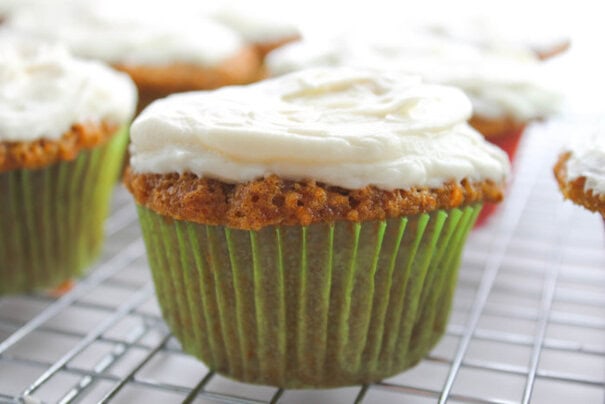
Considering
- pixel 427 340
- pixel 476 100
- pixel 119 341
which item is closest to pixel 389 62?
pixel 476 100

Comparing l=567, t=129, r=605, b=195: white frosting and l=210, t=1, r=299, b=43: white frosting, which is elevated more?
l=567, t=129, r=605, b=195: white frosting

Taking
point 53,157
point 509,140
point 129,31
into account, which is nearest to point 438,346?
point 509,140

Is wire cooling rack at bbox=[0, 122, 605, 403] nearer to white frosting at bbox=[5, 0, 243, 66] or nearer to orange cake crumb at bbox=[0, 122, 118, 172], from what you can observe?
orange cake crumb at bbox=[0, 122, 118, 172]

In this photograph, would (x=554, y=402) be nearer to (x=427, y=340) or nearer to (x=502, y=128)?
(x=427, y=340)

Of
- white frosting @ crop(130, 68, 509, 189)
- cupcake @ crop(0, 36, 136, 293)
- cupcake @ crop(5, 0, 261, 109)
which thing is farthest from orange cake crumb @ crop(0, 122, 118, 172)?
cupcake @ crop(5, 0, 261, 109)

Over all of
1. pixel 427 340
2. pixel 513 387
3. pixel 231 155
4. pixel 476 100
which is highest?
pixel 231 155
